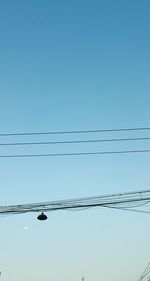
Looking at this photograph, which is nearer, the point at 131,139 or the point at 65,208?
the point at 65,208

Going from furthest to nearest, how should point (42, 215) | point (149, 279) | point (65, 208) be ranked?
point (149, 279) < point (42, 215) < point (65, 208)

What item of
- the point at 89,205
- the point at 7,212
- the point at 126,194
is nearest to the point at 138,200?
the point at 126,194

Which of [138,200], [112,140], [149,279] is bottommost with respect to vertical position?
[138,200]

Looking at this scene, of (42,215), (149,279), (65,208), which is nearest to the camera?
(65,208)

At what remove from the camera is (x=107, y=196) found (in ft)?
48.3

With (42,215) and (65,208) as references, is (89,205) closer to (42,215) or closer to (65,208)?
(65,208)

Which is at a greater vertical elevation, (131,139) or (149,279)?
(149,279)

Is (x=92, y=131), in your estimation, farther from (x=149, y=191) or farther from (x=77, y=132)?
(x=149, y=191)

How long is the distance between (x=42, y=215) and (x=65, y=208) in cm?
151

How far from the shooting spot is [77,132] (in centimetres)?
1653

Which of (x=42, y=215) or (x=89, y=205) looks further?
(x=42, y=215)

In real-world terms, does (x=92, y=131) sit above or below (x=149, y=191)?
above

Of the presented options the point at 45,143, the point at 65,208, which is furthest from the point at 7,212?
the point at 45,143

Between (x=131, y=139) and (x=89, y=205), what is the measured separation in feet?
11.3
